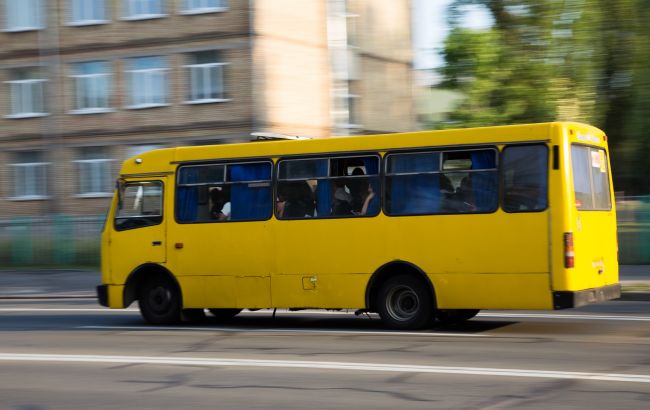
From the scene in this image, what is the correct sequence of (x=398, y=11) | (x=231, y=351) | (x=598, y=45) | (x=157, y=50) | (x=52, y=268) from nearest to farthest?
(x=231, y=351) < (x=598, y=45) < (x=52, y=268) < (x=157, y=50) < (x=398, y=11)

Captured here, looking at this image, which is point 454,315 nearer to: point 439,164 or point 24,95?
point 439,164

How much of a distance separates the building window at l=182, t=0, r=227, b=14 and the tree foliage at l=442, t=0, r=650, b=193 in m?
10.3

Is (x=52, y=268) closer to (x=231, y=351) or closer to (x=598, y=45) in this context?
(x=598, y=45)

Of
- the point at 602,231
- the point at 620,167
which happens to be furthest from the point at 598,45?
the point at 602,231

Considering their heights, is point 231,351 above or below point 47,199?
below

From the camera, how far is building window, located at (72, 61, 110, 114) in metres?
37.5

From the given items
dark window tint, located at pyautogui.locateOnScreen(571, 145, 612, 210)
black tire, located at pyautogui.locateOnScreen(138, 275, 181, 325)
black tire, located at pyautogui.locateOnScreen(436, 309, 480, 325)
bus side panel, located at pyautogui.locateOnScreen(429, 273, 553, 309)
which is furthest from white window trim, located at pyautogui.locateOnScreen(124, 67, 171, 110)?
bus side panel, located at pyautogui.locateOnScreen(429, 273, 553, 309)

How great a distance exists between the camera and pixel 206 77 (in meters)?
35.7

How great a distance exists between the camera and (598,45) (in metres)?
25.6

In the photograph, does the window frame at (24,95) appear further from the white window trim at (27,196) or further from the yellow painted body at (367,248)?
the yellow painted body at (367,248)

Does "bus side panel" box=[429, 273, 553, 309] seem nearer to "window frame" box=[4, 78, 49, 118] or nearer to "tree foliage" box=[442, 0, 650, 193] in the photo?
"tree foliage" box=[442, 0, 650, 193]

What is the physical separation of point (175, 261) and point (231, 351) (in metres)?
3.60

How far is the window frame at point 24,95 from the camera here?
38562 mm

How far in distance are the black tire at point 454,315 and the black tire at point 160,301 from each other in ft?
11.8
